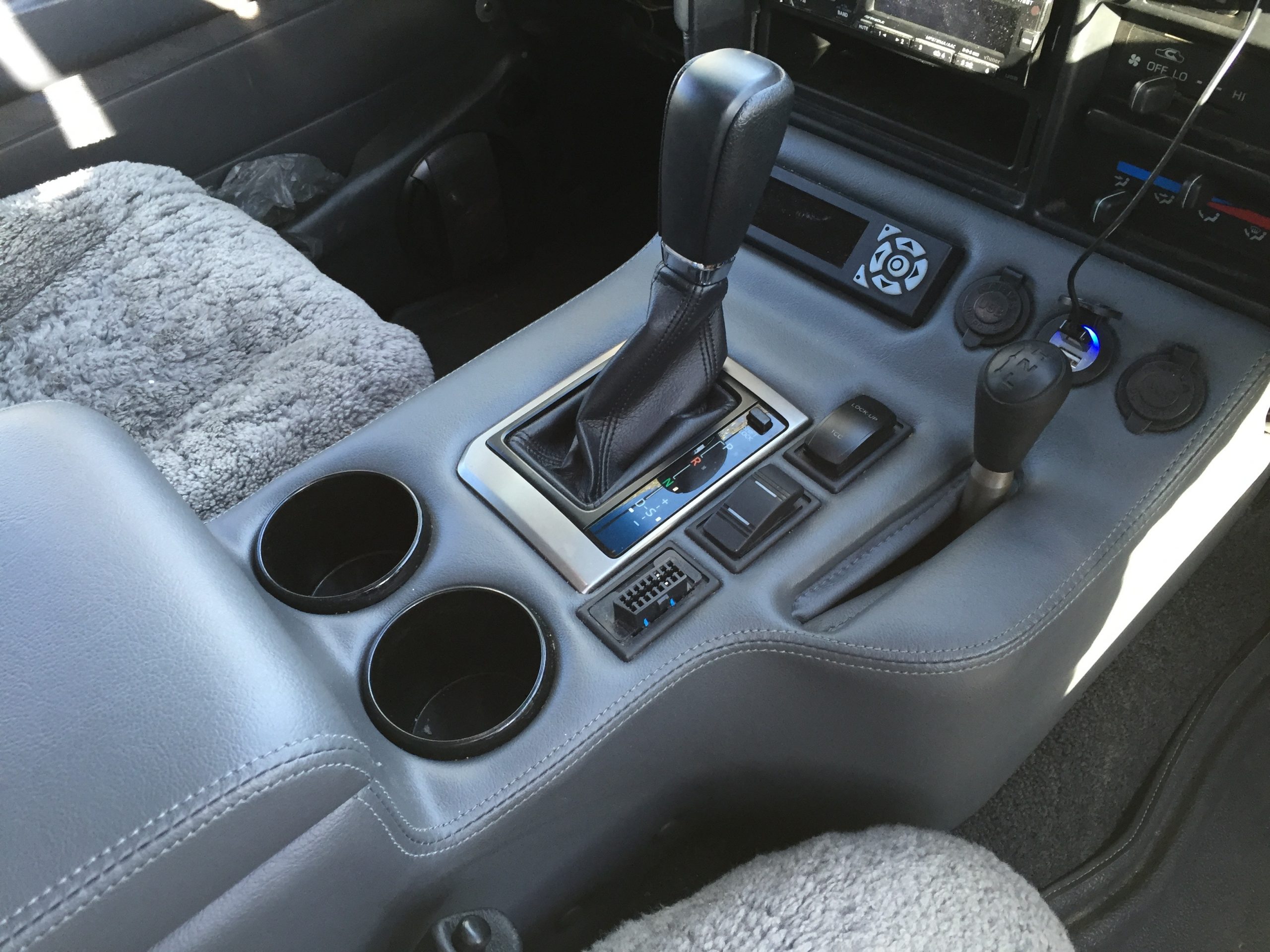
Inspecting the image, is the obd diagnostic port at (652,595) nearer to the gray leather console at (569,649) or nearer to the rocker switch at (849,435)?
the gray leather console at (569,649)

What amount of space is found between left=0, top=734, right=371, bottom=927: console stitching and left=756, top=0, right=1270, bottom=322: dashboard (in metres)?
0.88

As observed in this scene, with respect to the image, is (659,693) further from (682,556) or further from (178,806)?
(178,806)

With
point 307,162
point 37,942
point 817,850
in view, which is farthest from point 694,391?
point 307,162

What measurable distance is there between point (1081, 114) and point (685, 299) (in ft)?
1.49

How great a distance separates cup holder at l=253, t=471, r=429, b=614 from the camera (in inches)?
36.2

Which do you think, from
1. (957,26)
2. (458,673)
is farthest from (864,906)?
(957,26)

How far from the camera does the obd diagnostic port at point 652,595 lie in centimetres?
89

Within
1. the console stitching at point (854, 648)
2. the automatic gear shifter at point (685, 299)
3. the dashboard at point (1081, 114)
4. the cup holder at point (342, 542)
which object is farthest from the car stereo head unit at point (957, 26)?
the cup holder at point (342, 542)

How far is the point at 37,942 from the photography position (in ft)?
1.74

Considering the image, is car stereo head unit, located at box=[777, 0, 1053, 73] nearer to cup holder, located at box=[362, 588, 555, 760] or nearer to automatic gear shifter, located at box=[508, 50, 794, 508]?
automatic gear shifter, located at box=[508, 50, 794, 508]

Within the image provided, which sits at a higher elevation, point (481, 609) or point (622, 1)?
point (622, 1)

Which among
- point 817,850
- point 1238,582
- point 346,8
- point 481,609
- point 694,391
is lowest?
point 1238,582

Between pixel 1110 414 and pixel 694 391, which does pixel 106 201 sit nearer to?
pixel 694 391

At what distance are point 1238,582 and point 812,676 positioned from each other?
90 centimetres
